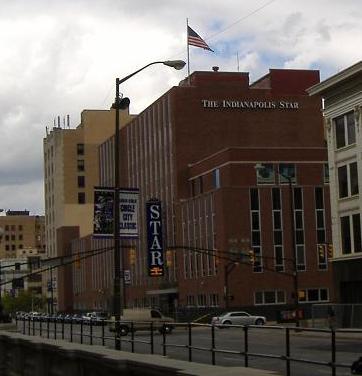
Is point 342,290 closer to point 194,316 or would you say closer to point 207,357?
point 194,316

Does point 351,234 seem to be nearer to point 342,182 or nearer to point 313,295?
point 342,182

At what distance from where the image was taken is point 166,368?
8094mm

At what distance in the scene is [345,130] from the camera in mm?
53219

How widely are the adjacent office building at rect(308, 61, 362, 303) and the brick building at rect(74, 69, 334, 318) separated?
664 inches

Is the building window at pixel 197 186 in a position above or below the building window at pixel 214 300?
above

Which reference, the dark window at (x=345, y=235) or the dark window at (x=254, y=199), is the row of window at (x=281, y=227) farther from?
the dark window at (x=345, y=235)

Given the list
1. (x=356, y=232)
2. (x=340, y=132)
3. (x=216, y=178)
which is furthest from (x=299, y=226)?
(x=356, y=232)

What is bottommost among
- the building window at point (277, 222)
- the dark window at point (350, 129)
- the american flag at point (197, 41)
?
the building window at point (277, 222)

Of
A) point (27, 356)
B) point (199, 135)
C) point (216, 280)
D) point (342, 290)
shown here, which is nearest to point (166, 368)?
point (27, 356)

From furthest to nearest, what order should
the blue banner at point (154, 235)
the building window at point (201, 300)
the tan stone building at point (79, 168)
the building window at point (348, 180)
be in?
the tan stone building at point (79, 168)
the building window at point (201, 300)
the blue banner at point (154, 235)
the building window at point (348, 180)

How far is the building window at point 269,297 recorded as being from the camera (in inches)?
3189

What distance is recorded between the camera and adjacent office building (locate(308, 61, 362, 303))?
51125 millimetres

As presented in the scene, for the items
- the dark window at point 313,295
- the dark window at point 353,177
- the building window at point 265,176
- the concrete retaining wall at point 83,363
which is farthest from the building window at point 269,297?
the concrete retaining wall at point 83,363

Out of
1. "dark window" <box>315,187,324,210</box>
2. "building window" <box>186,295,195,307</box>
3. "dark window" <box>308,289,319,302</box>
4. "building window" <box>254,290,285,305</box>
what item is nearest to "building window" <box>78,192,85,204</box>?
"building window" <box>186,295,195,307</box>
